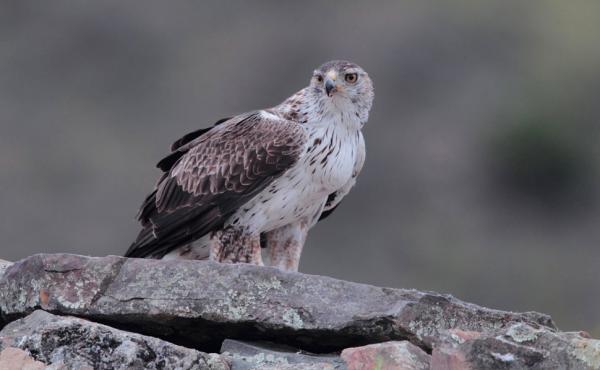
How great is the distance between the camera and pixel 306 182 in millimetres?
11766

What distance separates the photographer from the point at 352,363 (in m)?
7.98

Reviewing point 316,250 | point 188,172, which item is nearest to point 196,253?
point 188,172

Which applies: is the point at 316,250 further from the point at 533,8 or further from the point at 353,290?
the point at 353,290

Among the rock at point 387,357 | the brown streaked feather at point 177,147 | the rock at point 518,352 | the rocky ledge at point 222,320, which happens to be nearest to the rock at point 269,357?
the rocky ledge at point 222,320

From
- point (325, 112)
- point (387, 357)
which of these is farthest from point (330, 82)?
point (387, 357)

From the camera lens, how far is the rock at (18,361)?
25.7ft

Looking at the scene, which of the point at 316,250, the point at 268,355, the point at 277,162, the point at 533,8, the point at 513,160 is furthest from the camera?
the point at 533,8

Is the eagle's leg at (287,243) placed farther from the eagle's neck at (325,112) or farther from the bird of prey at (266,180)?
the eagle's neck at (325,112)

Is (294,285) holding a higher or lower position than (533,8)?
lower

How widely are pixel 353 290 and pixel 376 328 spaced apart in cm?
28

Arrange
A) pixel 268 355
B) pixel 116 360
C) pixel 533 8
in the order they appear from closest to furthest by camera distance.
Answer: pixel 116 360 < pixel 268 355 < pixel 533 8

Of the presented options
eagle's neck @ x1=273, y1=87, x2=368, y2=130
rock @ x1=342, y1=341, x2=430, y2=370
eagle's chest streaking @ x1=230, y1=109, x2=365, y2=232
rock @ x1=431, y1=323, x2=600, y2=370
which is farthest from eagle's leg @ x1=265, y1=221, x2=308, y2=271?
rock @ x1=431, y1=323, x2=600, y2=370

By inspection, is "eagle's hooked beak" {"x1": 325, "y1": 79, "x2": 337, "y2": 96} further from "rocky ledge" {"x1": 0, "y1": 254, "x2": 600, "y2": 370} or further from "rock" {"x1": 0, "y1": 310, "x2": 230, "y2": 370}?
"rock" {"x1": 0, "y1": 310, "x2": 230, "y2": 370}

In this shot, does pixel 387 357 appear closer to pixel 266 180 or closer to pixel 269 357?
pixel 269 357
